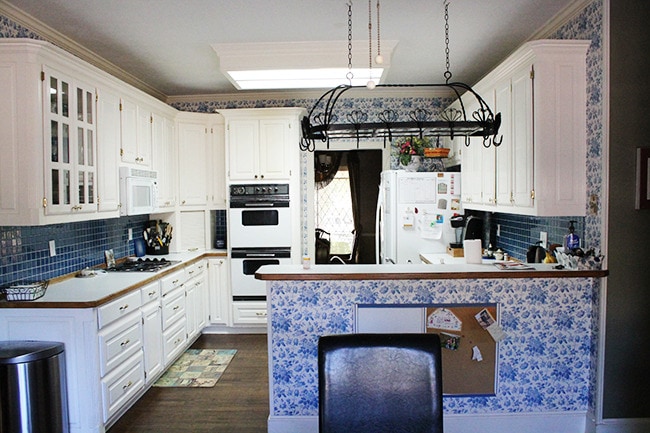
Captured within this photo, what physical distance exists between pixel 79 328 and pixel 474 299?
95.8 inches

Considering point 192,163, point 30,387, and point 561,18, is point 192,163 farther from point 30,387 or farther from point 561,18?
point 561,18

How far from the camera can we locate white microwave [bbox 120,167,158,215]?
12.2 feet

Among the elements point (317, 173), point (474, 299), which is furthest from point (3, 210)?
point (317, 173)

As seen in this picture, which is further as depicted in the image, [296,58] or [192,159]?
[192,159]

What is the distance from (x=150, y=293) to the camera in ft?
11.5

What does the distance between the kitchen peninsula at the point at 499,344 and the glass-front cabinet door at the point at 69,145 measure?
1.40 m

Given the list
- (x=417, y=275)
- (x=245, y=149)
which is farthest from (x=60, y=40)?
(x=417, y=275)

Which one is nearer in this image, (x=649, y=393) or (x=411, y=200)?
(x=649, y=393)

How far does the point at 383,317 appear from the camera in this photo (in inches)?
112

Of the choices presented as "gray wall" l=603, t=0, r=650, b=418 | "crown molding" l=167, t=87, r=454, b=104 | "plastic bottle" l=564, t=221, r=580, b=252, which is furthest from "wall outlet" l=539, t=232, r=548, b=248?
"crown molding" l=167, t=87, r=454, b=104

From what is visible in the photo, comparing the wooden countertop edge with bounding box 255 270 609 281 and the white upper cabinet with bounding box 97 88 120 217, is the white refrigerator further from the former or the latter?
the white upper cabinet with bounding box 97 88 120 217

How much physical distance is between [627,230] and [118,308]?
3227 millimetres

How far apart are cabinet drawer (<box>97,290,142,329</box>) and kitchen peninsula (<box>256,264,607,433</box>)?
996 mm

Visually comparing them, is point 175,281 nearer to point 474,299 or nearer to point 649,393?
point 474,299
